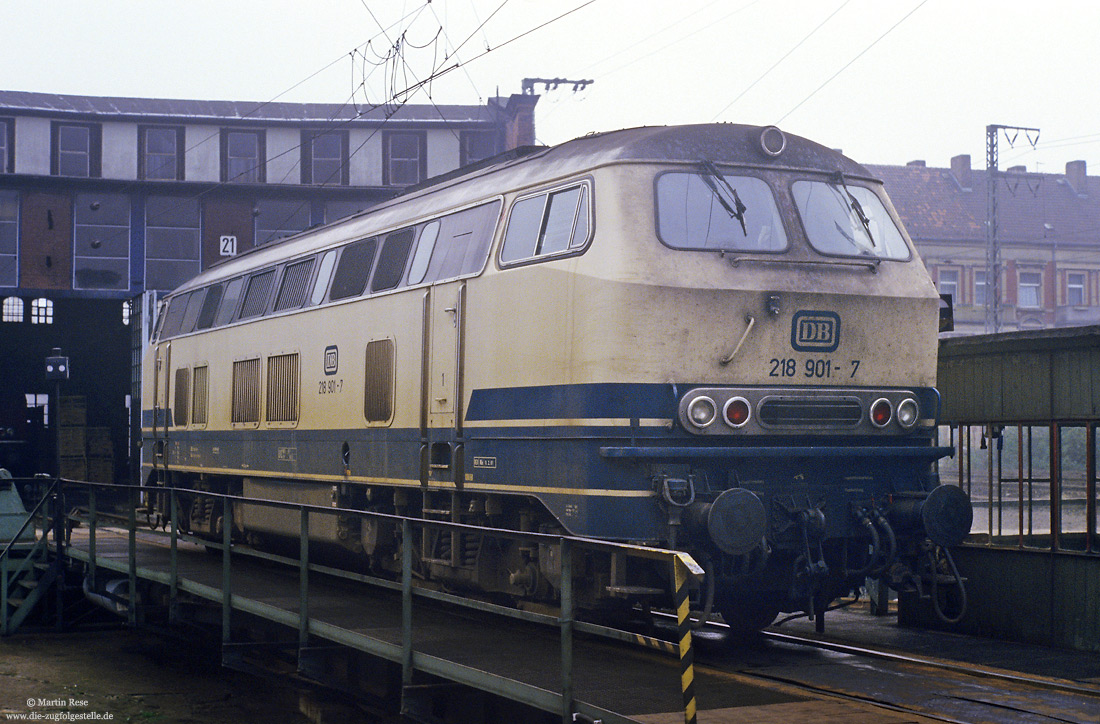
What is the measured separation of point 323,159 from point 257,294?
28.8 m

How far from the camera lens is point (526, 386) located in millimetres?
9492

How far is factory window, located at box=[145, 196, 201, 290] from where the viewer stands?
4219cm

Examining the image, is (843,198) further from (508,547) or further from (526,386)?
(508,547)

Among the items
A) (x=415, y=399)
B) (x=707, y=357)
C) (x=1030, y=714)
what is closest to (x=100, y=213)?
(x=415, y=399)

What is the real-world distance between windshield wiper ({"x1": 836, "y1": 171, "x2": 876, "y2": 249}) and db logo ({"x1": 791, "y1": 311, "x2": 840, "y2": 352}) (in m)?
0.90

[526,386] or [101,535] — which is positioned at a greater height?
[526,386]

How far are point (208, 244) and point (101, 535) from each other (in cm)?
2744

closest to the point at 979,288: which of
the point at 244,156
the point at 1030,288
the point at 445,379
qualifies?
the point at 1030,288

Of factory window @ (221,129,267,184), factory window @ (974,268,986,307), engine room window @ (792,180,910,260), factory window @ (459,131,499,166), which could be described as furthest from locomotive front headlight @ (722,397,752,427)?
factory window @ (974,268,986,307)

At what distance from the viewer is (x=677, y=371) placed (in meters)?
8.91

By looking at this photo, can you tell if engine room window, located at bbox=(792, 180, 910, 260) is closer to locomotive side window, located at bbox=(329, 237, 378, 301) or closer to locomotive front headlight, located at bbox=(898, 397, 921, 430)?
locomotive front headlight, located at bbox=(898, 397, 921, 430)

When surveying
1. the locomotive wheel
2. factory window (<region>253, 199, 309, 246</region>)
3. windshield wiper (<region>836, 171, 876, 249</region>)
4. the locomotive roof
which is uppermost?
factory window (<region>253, 199, 309, 246</region>)

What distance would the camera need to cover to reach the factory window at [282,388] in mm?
13688

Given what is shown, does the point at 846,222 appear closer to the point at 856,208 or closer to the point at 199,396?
the point at 856,208
